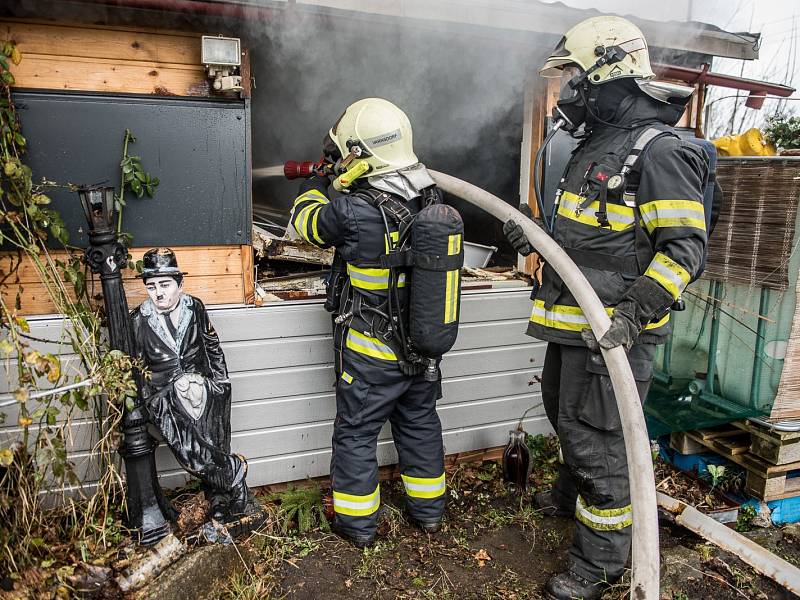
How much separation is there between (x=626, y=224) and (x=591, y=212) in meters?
0.19

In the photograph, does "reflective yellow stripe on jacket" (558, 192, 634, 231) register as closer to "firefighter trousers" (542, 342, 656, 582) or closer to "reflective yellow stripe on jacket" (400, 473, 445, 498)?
"firefighter trousers" (542, 342, 656, 582)

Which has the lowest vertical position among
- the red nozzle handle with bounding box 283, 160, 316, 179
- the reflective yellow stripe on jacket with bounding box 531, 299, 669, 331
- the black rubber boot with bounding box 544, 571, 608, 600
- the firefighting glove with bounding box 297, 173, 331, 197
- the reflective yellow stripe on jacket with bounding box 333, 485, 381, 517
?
the black rubber boot with bounding box 544, 571, 608, 600

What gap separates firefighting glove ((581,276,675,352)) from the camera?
280cm

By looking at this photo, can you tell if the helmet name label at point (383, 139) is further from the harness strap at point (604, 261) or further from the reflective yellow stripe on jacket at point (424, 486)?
the reflective yellow stripe on jacket at point (424, 486)

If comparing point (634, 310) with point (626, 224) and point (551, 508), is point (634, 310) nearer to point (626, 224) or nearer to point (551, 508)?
point (626, 224)

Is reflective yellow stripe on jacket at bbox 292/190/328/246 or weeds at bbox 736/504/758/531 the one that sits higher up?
reflective yellow stripe on jacket at bbox 292/190/328/246

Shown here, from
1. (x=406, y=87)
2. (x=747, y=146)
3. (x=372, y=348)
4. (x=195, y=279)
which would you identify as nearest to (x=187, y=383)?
(x=195, y=279)

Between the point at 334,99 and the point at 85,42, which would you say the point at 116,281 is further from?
the point at 334,99

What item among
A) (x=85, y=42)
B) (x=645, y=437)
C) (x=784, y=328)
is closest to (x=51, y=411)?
(x=85, y=42)

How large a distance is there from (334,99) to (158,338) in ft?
10.8

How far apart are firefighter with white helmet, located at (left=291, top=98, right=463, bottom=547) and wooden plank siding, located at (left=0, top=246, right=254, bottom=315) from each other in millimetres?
611

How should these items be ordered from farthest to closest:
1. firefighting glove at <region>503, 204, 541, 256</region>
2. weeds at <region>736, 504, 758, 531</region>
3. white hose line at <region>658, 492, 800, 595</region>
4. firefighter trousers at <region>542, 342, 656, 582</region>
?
1. weeds at <region>736, 504, 758, 531</region>
2. white hose line at <region>658, 492, 800, 595</region>
3. firefighting glove at <region>503, 204, 541, 256</region>
4. firefighter trousers at <region>542, 342, 656, 582</region>

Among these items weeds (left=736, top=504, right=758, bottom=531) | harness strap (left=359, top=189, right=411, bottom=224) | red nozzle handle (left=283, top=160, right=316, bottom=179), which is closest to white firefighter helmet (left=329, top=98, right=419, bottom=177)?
harness strap (left=359, top=189, right=411, bottom=224)

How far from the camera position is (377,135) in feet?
10.8
